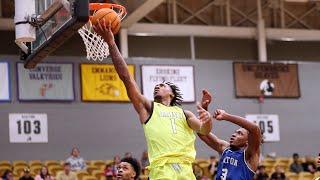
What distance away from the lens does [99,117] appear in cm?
2003

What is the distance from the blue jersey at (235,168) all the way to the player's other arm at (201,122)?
791mm

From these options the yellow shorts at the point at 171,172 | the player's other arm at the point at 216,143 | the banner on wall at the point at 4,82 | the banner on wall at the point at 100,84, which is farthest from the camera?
the banner on wall at the point at 100,84

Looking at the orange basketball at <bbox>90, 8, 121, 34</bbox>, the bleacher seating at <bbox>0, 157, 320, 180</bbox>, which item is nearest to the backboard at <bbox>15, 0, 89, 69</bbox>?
the orange basketball at <bbox>90, 8, 121, 34</bbox>

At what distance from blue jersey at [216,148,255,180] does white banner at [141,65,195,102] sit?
13.4 meters

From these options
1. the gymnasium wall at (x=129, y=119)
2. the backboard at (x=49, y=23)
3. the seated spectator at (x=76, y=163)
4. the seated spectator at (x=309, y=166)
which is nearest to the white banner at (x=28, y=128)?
the gymnasium wall at (x=129, y=119)

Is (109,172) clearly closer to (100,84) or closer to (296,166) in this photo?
(100,84)

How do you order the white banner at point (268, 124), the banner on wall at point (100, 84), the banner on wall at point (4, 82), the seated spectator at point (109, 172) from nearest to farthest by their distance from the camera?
the seated spectator at point (109, 172) → the banner on wall at point (4, 82) → the banner on wall at point (100, 84) → the white banner at point (268, 124)

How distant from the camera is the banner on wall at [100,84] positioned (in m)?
19.8

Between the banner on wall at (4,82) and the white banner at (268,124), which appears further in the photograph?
the white banner at (268,124)

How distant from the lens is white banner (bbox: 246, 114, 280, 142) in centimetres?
2146

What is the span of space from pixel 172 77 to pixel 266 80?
3.08m

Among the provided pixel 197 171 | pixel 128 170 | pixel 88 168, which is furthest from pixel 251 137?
pixel 88 168

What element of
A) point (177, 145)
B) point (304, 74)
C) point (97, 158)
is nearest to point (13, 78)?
point (97, 158)

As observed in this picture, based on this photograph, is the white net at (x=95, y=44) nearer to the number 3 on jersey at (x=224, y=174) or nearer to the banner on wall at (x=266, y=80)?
the number 3 on jersey at (x=224, y=174)
